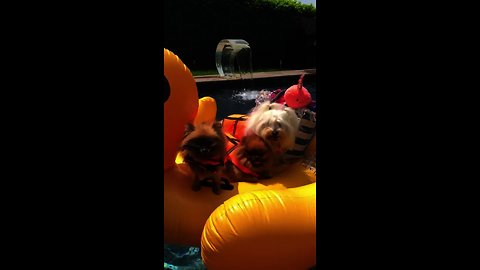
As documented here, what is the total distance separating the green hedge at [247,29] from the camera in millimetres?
14180

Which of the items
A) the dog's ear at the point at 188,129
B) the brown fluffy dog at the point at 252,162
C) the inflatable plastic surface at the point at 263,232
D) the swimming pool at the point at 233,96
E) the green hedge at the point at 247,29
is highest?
the green hedge at the point at 247,29

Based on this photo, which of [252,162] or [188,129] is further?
[252,162]

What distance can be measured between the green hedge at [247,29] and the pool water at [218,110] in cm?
375

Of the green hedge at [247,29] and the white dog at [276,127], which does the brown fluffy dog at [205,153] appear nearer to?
the white dog at [276,127]

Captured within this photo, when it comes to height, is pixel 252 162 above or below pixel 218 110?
below

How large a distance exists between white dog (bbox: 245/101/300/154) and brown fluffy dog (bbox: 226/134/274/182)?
5cm

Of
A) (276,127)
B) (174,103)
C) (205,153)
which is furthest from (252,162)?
(174,103)

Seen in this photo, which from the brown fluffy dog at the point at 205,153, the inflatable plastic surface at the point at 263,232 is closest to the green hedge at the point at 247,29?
the brown fluffy dog at the point at 205,153

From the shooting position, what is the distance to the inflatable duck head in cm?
269

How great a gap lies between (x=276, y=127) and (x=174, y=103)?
28.6 inches

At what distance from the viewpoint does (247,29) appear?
603 inches

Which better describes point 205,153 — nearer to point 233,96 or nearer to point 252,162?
point 252,162

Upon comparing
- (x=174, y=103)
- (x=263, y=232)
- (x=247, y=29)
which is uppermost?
(x=247, y=29)

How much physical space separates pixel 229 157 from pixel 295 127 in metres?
0.53
